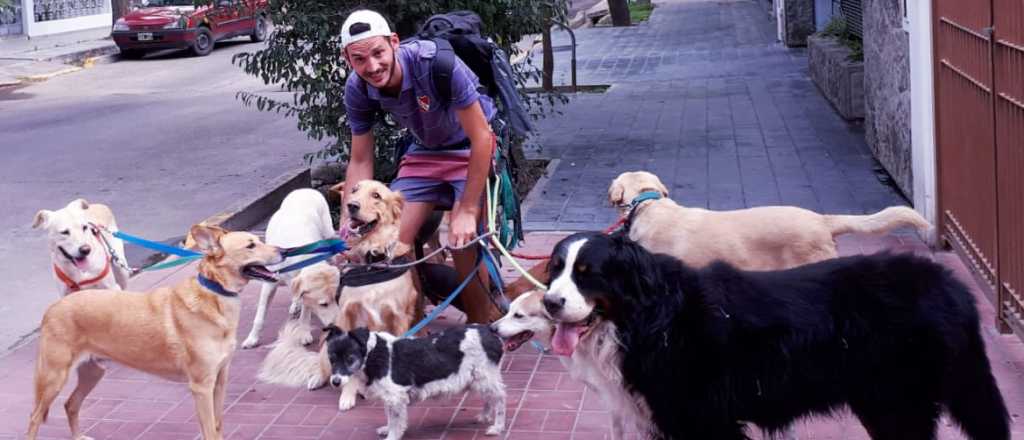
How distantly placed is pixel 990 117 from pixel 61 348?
16.7 ft

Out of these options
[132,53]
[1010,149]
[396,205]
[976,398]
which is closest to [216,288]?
[396,205]

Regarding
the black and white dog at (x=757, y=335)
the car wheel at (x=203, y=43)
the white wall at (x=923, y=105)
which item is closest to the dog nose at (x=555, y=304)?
the black and white dog at (x=757, y=335)

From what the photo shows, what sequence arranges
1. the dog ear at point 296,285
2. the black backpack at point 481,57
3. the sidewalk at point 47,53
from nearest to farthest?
the black backpack at point 481,57, the dog ear at point 296,285, the sidewalk at point 47,53

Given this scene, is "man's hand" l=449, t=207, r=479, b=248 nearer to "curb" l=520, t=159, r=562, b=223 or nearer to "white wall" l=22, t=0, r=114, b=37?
"curb" l=520, t=159, r=562, b=223

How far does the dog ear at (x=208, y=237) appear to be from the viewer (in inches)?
202

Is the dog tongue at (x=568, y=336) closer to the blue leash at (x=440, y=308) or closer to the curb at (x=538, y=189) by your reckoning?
the blue leash at (x=440, y=308)

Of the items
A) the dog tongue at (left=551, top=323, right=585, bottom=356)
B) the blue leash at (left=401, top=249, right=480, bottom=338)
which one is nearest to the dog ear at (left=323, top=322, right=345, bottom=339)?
the blue leash at (left=401, top=249, right=480, bottom=338)

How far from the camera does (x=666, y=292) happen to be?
4.11 m

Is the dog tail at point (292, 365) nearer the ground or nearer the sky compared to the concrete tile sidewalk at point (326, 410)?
nearer the sky

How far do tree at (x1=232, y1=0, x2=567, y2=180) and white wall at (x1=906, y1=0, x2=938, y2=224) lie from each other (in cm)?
339

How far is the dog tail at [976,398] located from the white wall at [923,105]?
15.3 feet

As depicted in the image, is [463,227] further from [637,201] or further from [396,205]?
[637,201]

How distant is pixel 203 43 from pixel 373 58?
24.2 meters

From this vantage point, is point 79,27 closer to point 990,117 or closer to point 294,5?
point 294,5
